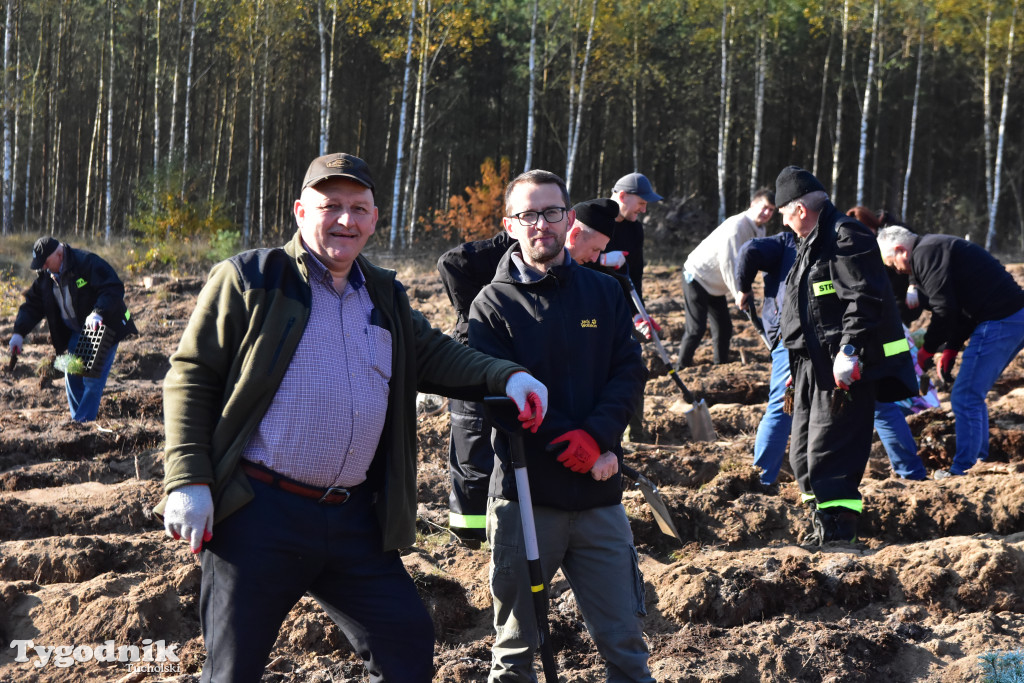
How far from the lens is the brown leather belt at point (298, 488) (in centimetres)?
249

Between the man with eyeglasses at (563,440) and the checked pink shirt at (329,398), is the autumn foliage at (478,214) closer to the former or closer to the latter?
the man with eyeglasses at (563,440)

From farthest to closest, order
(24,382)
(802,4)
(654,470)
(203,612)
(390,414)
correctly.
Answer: (802,4)
(24,382)
(654,470)
(390,414)
(203,612)

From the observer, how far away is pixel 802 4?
2917 centimetres

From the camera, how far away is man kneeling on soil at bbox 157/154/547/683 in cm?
242

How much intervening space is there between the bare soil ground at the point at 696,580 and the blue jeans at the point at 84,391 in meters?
1.30

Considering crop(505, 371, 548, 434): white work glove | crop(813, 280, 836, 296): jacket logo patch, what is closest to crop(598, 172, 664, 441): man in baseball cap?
crop(813, 280, 836, 296): jacket logo patch

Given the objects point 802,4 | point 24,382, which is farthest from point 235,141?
point 24,382

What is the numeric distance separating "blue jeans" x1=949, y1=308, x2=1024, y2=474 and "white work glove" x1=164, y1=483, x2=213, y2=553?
5303 millimetres

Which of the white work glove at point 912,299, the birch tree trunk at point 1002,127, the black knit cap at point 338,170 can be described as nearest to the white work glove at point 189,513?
the black knit cap at point 338,170

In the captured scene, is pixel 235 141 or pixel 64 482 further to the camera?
pixel 235 141

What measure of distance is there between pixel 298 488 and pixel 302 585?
25cm

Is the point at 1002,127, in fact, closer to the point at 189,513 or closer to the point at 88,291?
the point at 88,291

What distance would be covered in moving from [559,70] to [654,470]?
2590cm

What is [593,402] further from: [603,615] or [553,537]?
[603,615]
